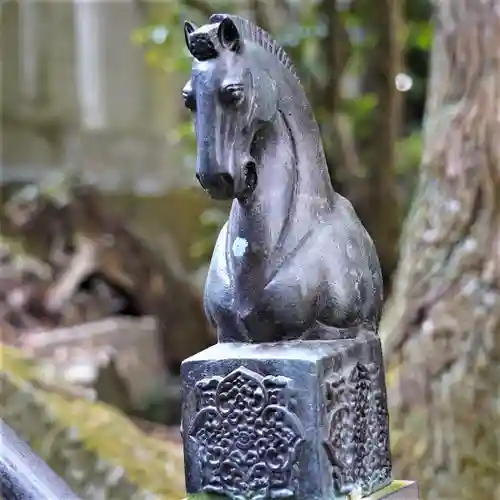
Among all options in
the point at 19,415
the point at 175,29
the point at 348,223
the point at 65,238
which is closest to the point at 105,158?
the point at 65,238

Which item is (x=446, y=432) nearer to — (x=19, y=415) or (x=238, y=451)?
(x=19, y=415)

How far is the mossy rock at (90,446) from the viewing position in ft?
10.4

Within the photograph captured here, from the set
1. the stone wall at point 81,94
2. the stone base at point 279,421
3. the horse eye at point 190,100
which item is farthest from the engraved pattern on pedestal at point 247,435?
the stone wall at point 81,94

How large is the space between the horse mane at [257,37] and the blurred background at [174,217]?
73.0 inches

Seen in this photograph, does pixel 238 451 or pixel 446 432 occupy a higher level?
pixel 238 451

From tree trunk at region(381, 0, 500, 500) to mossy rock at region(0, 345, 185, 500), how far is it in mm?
862

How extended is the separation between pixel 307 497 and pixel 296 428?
0.11 metres

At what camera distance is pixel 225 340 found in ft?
5.02

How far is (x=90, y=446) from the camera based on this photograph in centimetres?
325

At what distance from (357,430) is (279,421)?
0.52 ft

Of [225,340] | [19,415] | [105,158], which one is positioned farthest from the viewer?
[105,158]

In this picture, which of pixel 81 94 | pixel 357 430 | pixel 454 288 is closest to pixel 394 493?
pixel 357 430

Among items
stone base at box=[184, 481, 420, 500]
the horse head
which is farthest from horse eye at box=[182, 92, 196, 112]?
stone base at box=[184, 481, 420, 500]

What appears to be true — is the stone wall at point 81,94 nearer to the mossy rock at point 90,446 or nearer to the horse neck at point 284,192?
the mossy rock at point 90,446
